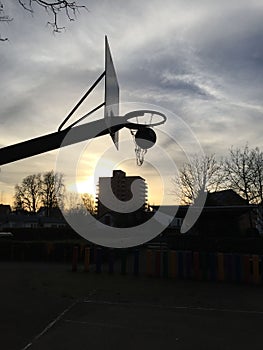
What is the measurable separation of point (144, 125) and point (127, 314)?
4.17 metres

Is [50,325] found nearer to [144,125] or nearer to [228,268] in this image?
[144,125]

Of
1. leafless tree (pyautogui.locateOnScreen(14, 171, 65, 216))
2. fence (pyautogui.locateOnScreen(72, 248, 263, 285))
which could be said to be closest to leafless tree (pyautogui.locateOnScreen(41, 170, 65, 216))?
leafless tree (pyautogui.locateOnScreen(14, 171, 65, 216))

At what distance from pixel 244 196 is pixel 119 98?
26.4 metres

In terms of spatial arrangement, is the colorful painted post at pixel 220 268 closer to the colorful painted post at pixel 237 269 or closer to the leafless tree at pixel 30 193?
the colorful painted post at pixel 237 269

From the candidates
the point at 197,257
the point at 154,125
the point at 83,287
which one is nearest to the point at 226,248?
the point at 197,257

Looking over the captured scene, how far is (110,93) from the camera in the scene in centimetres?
877

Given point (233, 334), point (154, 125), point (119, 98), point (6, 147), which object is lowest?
point (233, 334)

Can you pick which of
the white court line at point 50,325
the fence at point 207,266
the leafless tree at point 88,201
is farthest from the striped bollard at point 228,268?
the leafless tree at point 88,201

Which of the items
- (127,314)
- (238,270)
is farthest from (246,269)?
(127,314)

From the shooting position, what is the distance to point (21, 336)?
234 inches

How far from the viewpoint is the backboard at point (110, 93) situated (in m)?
8.50

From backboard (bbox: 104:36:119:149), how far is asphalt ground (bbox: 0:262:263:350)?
12.7ft

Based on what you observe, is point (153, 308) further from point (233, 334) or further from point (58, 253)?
point (58, 253)

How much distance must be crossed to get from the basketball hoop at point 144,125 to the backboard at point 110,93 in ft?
1.26
